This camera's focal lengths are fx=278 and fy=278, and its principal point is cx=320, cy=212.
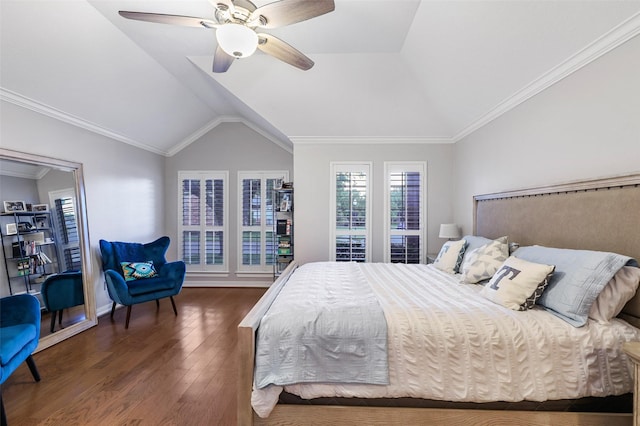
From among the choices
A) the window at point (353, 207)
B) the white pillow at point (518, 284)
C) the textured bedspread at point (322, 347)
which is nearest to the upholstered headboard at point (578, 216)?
the white pillow at point (518, 284)

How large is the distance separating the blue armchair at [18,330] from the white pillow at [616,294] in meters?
3.51

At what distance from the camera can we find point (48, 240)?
2768 millimetres

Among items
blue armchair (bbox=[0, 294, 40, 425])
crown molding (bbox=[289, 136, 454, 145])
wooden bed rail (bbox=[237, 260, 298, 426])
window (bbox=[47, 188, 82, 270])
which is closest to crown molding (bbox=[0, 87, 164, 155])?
window (bbox=[47, 188, 82, 270])

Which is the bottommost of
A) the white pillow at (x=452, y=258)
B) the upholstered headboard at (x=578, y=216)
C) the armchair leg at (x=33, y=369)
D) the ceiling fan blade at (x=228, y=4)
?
the armchair leg at (x=33, y=369)

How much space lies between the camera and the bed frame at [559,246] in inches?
56.2

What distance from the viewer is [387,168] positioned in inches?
162

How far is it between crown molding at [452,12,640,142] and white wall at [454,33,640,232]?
4cm

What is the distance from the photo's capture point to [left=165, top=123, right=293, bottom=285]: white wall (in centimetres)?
495

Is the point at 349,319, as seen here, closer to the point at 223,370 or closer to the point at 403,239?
the point at 223,370

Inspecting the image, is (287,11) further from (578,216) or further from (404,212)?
(404,212)

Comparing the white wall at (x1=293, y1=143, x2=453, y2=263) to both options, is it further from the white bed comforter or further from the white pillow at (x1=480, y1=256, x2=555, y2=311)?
the white bed comforter

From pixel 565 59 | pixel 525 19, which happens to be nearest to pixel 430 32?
pixel 525 19

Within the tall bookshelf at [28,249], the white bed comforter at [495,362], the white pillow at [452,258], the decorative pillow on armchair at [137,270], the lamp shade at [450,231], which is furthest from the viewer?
the lamp shade at [450,231]

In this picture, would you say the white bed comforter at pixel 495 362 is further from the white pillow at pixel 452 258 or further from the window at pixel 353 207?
the window at pixel 353 207
